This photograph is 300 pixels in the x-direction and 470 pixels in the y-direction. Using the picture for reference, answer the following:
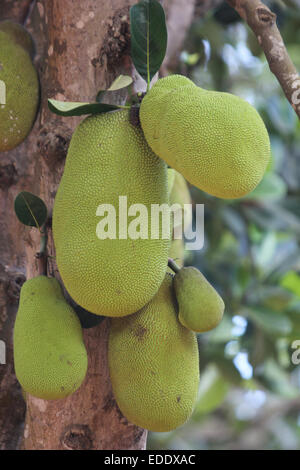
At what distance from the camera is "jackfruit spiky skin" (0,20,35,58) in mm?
1011

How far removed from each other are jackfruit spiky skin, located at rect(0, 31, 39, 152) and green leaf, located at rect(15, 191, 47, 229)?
0.46 feet

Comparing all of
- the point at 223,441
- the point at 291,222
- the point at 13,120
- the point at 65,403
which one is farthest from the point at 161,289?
the point at 223,441

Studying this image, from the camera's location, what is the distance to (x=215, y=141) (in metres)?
0.66

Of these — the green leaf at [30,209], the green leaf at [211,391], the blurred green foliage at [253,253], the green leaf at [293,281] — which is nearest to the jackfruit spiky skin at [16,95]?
the green leaf at [30,209]

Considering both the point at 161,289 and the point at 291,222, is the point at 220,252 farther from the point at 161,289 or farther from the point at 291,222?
the point at 161,289

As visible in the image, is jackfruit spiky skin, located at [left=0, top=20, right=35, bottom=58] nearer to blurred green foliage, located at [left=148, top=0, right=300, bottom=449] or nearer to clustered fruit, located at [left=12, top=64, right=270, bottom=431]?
clustered fruit, located at [left=12, top=64, right=270, bottom=431]

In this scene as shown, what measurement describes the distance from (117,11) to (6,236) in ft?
1.52

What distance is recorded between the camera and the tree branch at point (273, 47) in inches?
28.7

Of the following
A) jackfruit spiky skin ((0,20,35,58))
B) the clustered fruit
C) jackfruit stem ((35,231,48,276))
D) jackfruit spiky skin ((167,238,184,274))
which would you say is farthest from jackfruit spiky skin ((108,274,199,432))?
jackfruit spiky skin ((0,20,35,58))

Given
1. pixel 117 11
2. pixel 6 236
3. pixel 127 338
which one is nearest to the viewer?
pixel 127 338

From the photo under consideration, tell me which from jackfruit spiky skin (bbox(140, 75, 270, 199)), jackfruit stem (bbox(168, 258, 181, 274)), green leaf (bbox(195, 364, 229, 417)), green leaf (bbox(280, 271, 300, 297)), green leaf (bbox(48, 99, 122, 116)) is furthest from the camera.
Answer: green leaf (bbox(195, 364, 229, 417))

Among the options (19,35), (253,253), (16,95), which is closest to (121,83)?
(16,95)

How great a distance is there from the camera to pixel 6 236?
1088 millimetres

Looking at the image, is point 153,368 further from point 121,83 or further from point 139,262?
point 121,83
